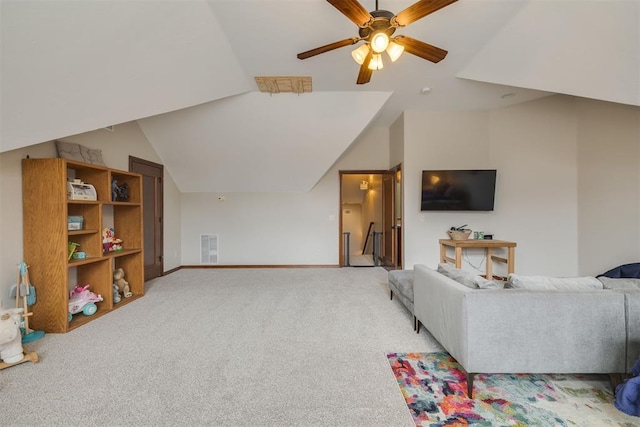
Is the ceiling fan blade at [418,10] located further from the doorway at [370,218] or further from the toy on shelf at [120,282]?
the toy on shelf at [120,282]

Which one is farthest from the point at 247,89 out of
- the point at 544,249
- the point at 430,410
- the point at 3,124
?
the point at 544,249

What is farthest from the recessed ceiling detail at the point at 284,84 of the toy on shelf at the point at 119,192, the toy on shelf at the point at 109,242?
the toy on shelf at the point at 109,242

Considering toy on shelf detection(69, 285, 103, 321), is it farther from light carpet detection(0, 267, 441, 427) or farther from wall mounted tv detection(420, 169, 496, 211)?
wall mounted tv detection(420, 169, 496, 211)

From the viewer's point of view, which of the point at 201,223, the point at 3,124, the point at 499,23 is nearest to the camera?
the point at 3,124

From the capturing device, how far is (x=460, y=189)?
456 cm

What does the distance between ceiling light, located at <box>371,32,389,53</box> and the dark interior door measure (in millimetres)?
4213

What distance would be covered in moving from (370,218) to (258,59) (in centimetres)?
598

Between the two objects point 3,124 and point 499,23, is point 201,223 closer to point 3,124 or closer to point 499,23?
point 3,124

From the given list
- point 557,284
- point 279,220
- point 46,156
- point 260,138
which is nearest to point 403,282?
point 557,284

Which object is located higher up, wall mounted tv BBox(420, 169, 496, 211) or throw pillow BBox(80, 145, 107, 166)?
throw pillow BBox(80, 145, 107, 166)

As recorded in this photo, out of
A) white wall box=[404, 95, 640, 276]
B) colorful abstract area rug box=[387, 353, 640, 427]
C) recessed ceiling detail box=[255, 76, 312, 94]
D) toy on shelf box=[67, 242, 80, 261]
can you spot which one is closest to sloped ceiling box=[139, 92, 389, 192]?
recessed ceiling detail box=[255, 76, 312, 94]

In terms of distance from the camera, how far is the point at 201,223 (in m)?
5.80

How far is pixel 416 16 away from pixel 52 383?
3633mm

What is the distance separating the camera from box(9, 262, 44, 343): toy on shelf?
2461 mm
